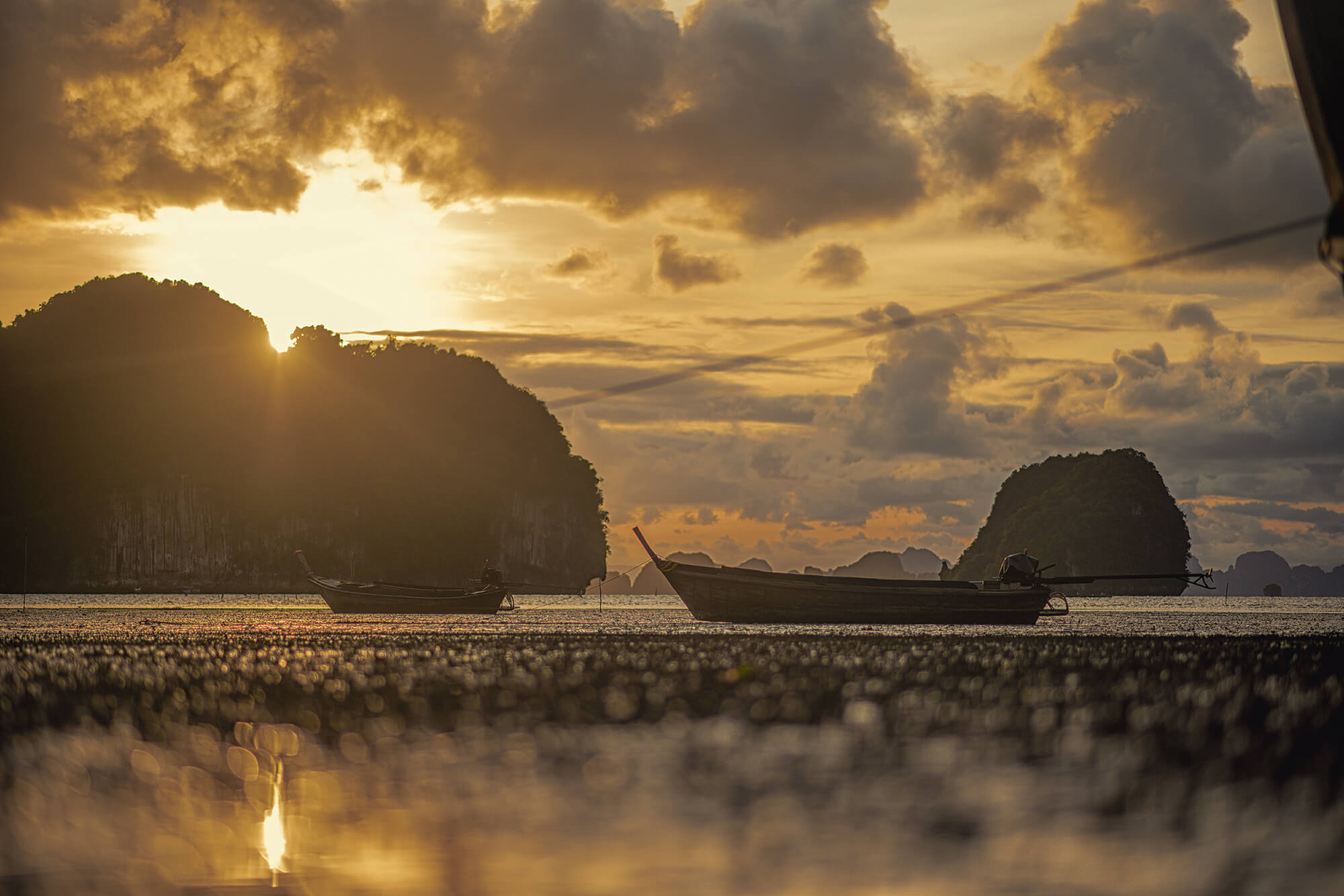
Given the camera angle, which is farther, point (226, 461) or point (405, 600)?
point (226, 461)

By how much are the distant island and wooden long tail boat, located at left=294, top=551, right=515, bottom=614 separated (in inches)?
3401

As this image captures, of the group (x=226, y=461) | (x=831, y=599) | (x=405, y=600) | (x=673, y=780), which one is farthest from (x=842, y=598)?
(x=226, y=461)

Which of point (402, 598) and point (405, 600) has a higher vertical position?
point (402, 598)

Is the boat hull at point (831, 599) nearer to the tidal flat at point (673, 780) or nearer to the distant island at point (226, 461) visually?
the tidal flat at point (673, 780)

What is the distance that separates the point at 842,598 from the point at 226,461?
121 m

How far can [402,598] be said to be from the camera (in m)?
65.8

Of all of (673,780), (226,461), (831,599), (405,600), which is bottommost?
(405,600)

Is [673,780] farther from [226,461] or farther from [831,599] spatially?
[226,461]

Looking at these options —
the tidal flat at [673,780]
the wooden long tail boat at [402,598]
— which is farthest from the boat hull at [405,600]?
the tidal flat at [673,780]

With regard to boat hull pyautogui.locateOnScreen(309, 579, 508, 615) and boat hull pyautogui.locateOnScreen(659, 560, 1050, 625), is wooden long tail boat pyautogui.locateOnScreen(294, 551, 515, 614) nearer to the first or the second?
boat hull pyautogui.locateOnScreen(309, 579, 508, 615)

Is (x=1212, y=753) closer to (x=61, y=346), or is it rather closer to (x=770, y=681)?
(x=770, y=681)

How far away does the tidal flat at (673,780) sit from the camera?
6277 mm

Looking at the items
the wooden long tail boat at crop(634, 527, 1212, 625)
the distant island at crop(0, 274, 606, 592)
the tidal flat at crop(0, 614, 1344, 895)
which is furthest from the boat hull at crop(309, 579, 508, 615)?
the distant island at crop(0, 274, 606, 592)

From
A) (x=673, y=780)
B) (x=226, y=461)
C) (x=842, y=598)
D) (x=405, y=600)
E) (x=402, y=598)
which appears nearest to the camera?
(x=673, y=780)
